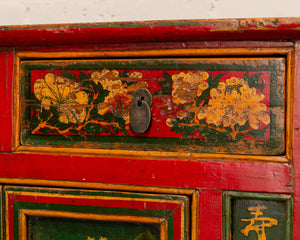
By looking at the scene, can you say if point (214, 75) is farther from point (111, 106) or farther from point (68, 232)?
point (68, 232)

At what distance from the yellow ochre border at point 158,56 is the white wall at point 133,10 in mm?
351

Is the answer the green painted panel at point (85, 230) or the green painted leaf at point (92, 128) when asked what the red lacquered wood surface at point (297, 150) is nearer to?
the green painted panel at point (85, 230)

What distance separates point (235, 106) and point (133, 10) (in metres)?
0.51

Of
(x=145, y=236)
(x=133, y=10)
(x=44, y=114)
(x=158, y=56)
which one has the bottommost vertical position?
(x=145, y=236)

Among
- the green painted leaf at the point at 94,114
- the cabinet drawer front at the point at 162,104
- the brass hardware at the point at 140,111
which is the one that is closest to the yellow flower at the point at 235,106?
the cabinet drawer front at the point at 162,104

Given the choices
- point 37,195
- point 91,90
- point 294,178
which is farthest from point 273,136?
point 37,195

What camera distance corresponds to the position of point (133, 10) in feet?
2.85

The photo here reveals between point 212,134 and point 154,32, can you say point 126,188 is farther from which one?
point 154,32

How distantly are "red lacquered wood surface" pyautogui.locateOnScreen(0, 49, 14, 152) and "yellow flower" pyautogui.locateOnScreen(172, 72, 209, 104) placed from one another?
1.10ft

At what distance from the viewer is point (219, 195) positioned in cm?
53

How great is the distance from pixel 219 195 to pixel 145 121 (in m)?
0.19

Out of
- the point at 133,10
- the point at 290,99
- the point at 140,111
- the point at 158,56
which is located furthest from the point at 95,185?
the point at 133,10

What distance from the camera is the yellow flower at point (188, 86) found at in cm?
53

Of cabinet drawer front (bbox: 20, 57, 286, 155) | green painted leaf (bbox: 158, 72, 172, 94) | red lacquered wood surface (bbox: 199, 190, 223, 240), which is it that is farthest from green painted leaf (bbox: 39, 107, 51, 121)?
red lacquered wood surface (bbox: 199, 190, 223, 240)
